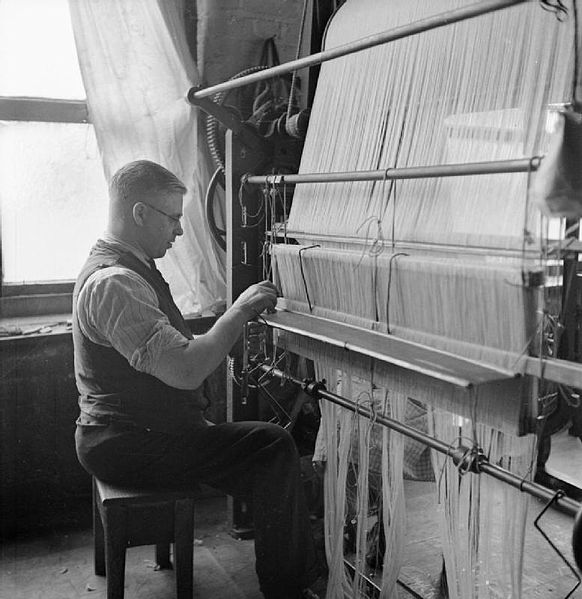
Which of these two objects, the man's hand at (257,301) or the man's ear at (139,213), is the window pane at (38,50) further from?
the man's hand at (257,301)

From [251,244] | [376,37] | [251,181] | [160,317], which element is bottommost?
[160,317]

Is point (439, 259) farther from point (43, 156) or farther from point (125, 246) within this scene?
point (43, 156)

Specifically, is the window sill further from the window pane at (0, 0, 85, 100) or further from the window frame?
the window pane at (0, 0, 85, 100)

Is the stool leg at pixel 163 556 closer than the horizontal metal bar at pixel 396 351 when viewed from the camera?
No

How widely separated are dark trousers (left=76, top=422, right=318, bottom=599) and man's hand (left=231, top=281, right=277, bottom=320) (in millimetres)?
427

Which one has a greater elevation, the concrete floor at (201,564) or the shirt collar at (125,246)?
the shirt collar at (125,246)

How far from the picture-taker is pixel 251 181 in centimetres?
265

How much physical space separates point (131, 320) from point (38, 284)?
4.40 feet

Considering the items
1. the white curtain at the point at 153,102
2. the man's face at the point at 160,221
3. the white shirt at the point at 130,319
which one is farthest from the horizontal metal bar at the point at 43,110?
the white shirt at the point at 130,319

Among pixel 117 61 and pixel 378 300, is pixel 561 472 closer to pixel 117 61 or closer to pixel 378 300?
pixel 378 300

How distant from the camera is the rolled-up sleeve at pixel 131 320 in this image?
2.18m

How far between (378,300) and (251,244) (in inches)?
40.6

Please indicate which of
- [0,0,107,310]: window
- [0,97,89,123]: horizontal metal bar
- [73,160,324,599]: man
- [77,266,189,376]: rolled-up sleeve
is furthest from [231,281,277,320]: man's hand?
[0,97,89,123]: horizontal metal bar

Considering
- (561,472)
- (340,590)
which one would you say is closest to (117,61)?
(340,590)
